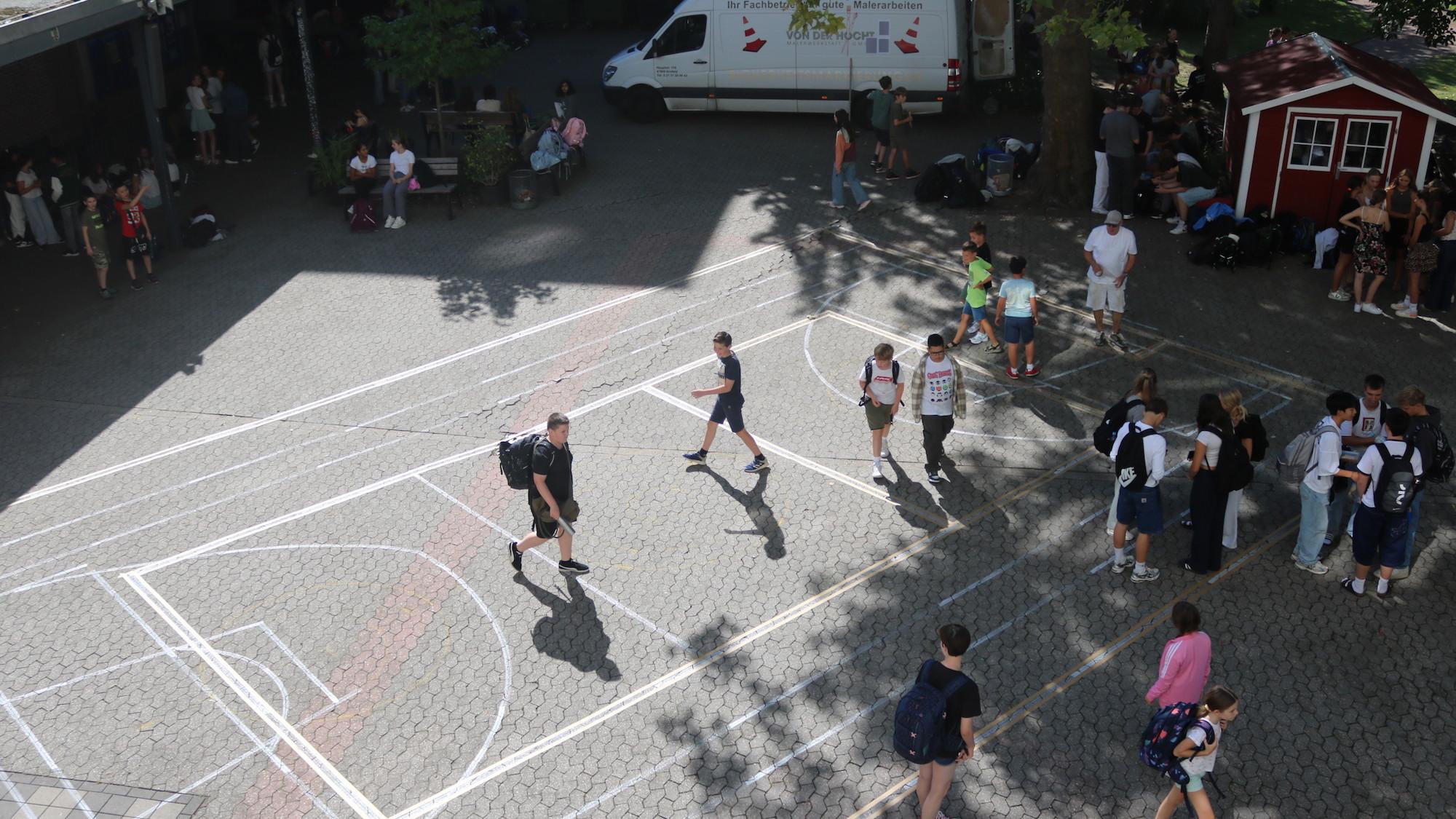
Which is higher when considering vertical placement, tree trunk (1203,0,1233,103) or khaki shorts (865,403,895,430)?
tree trunk (1203,0,1233,103)

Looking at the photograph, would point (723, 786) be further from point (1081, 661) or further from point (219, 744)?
point (219, 744)

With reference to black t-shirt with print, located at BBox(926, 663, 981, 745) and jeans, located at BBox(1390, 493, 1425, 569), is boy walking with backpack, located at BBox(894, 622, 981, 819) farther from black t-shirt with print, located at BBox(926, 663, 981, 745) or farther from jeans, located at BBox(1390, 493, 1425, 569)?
jeans, located at BBox(1390, 493, 1425, 569)

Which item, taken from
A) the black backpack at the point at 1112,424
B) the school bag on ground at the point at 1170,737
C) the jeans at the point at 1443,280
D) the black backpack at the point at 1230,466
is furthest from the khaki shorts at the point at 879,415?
the jeans at the point at 1443,280

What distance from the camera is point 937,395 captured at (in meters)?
11.5

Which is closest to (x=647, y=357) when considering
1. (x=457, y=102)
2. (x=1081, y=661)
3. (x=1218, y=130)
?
(x=1081, y=661)

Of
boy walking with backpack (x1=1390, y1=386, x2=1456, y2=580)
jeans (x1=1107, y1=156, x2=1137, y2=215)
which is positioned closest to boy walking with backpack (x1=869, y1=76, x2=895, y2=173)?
jeans (x1=1107, y1=156, x2=1137, y2=215)

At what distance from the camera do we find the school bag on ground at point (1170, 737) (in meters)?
7.78

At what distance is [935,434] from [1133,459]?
7.02ft

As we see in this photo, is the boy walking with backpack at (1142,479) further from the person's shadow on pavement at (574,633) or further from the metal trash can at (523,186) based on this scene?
the metal trash can at (523,186)

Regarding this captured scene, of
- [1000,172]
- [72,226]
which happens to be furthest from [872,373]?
[72,226]

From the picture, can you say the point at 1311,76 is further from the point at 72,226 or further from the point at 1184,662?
the point at 72,226

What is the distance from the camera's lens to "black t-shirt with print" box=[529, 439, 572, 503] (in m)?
10.2

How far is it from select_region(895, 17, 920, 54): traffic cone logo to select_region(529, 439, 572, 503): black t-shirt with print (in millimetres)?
13524

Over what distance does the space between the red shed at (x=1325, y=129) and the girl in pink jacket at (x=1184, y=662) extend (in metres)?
10.3
